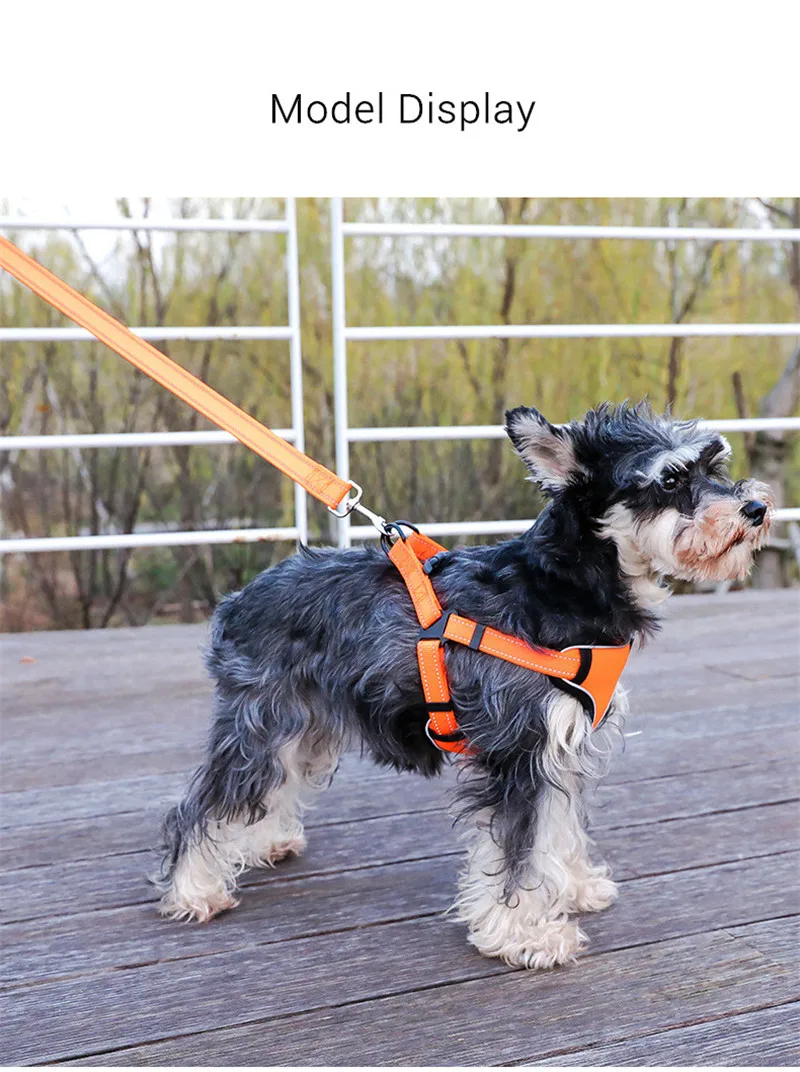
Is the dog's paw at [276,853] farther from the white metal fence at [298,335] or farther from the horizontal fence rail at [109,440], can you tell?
the horizontal fence rail at [109,440]

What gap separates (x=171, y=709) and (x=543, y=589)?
1691 mm

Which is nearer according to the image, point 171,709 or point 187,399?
point 187,399

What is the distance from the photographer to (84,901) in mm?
2066

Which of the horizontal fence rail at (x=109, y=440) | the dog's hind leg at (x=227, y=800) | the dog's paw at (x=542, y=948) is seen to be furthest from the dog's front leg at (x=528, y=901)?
the horizontal fence rail at (x=109, y=440)

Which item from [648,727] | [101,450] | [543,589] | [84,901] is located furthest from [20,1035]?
[101,450]

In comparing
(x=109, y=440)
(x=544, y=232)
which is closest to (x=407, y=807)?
(x=109, y=440)

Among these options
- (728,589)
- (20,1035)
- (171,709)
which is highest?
(20,1035)

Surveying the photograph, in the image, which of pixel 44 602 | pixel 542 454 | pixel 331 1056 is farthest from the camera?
pixel 44 602

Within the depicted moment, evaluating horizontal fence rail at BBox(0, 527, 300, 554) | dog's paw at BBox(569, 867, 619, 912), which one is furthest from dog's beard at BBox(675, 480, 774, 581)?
horizontal fence rail at BBox(0, 527, 300, 554)

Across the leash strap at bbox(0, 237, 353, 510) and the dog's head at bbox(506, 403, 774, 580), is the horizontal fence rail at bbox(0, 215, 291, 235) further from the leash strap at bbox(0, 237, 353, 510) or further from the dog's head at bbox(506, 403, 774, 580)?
the dog's head at bbox(506, 403, 774, 580)

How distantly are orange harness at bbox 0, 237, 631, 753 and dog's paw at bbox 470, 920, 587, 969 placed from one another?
35 cm

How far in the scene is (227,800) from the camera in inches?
80.4

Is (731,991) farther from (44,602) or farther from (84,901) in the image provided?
(44,602)

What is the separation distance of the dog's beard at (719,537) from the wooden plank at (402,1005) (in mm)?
693
